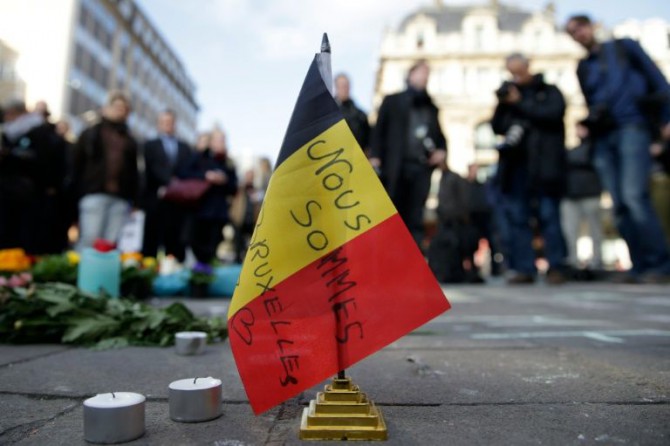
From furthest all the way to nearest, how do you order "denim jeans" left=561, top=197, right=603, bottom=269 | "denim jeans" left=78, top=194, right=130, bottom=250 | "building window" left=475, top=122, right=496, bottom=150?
1. "building window" left=475, top=122, right=496, bottom=150
2. "denim jeans" left=561, top=197, right=603, bottom=269
3. "denim jeans" left=78, top=194, right=130, bottom=250

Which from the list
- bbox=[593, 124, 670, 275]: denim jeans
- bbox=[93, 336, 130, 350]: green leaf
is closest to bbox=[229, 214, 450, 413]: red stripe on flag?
bbox=[93, 336, 130, 350]: green leaf

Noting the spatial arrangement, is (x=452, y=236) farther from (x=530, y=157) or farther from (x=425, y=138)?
(x=425, y=138)

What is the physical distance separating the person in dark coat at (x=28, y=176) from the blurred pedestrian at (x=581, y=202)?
537 cm

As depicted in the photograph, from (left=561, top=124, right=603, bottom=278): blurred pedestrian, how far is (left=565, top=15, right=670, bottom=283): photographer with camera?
52.7 inches

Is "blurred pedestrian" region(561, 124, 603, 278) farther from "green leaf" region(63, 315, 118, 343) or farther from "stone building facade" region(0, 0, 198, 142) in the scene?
"stone building facade" region(0, 0, 198, 142)

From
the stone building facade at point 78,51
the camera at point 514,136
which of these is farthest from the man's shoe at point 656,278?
the stone building facade at point 78,51

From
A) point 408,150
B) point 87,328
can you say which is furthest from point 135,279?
point 408,150

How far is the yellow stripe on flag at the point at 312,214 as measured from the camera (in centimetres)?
101

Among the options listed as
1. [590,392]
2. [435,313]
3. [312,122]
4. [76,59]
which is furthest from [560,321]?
[76,59]

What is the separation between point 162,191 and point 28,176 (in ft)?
3.87

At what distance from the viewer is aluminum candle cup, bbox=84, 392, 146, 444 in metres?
0.88

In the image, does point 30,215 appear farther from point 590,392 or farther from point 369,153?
point 590,392

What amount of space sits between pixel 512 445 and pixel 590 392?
0.45 meters

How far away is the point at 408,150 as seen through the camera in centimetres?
451
